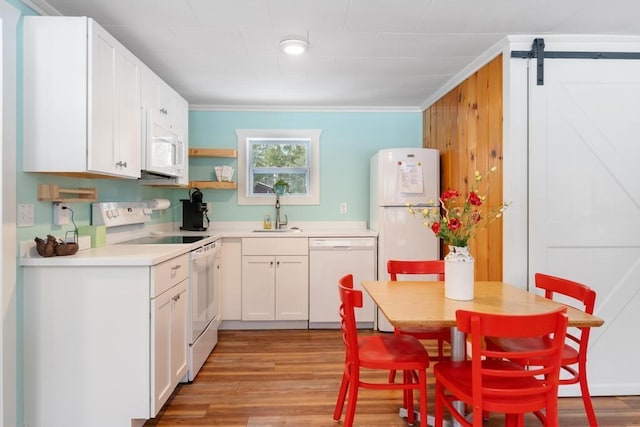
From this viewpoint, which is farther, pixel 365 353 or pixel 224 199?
pixel 224 199

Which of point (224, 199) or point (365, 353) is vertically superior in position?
point (224, 199)

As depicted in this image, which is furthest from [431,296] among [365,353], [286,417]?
[286,417]

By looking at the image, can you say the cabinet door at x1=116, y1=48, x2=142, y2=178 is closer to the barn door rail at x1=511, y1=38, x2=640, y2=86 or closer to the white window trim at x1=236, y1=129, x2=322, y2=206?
the white window trim at x1=236, y1=129, x2=322, y2=206

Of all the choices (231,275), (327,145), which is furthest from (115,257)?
(327,145)

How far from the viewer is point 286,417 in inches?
87.1

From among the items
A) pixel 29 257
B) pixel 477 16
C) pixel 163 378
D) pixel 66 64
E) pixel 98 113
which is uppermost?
pixel 477 16

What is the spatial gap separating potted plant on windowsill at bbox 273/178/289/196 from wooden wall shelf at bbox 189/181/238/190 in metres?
0.43

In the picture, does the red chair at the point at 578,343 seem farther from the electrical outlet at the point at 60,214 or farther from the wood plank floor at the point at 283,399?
the electrical outlet at the point at 60,214

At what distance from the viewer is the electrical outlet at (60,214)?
7.03ft

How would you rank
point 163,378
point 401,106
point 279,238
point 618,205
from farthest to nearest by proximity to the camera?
point 401,106, point 279,238, point 618,205, point 163,378

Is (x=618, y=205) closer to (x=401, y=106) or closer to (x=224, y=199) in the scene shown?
(x=401, y=106)

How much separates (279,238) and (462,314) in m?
2.44

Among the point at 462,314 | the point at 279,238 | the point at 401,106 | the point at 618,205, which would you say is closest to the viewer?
the point at 462,314

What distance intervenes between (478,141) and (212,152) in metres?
2.55
